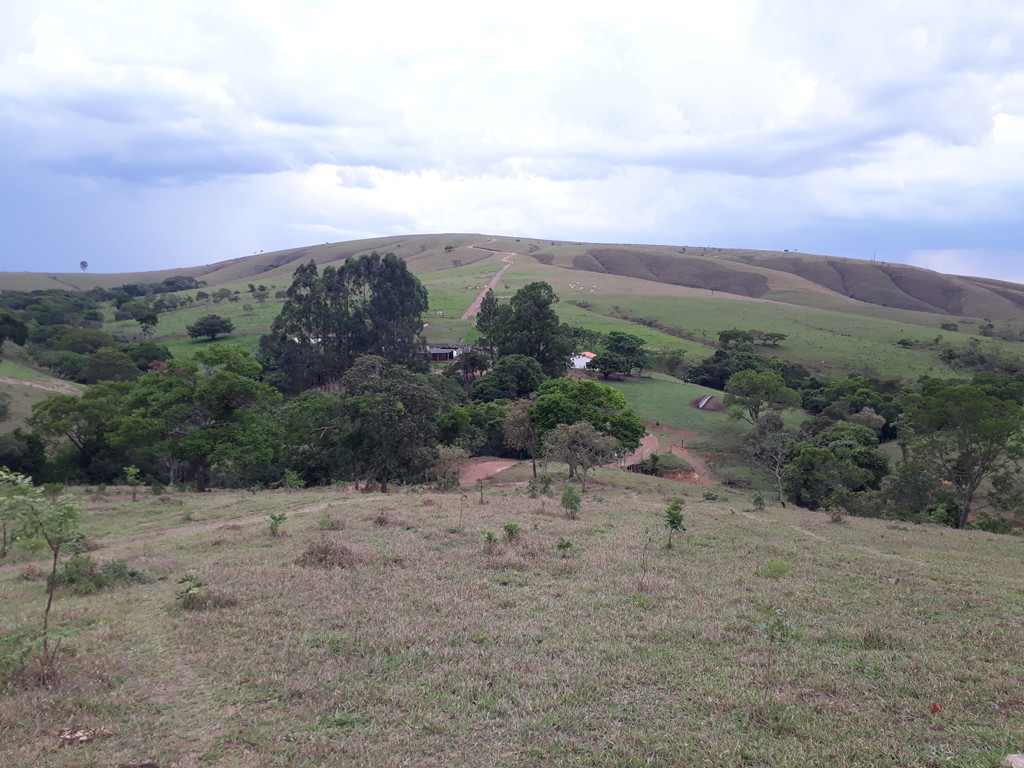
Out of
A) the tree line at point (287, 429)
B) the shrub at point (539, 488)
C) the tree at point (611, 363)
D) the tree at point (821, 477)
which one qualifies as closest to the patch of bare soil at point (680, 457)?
the tree at point (821, 477)

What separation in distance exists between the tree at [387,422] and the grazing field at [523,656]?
11.5 metres

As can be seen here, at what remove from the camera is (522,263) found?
169 meters

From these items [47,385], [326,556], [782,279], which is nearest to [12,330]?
[47,385]

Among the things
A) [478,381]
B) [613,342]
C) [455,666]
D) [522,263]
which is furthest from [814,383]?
[522,263]

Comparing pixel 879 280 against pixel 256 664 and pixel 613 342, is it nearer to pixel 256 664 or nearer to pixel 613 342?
pixel 613 342

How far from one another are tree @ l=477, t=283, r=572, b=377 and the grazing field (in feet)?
152

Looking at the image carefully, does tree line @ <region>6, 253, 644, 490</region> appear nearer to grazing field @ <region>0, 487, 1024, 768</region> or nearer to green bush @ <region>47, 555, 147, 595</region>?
grazing field @ <region>0, 487, 1024, 768</region>

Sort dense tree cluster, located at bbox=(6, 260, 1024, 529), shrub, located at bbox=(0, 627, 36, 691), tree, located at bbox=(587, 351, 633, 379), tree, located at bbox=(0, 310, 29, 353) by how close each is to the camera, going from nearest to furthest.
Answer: shrub, located at bbox=(0, 627, 36, 691), dense tree cluster, located at bbox=(6, 260, 1024, 529), tree, located at bbox=(0, 310, 29, 353), tree, located at bbox=(587, 351, 633, 379)

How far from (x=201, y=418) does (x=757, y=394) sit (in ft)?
142

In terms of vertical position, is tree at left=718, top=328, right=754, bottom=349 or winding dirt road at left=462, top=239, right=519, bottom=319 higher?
winding dirt road at left=462, top=239, right=519, bottom=319

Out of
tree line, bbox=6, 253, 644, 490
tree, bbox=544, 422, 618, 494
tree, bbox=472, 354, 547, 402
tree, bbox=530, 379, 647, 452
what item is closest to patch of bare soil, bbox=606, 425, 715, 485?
tree, bbox=530, 379, 647, 452

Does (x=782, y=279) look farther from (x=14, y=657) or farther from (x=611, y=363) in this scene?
(x=14, y=657)

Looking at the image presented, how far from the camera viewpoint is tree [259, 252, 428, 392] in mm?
58281

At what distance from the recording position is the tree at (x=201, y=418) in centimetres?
2777
